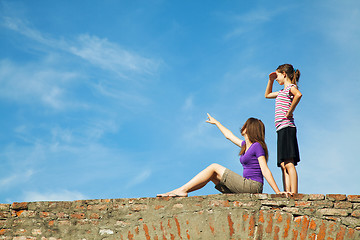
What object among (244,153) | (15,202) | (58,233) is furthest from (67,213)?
(244,153)

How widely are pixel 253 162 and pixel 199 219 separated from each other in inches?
40.6

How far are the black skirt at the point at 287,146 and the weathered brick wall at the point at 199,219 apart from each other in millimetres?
604

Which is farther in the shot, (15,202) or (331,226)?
(15,202)

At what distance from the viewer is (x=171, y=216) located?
5.36m

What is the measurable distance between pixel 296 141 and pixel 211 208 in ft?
4.97

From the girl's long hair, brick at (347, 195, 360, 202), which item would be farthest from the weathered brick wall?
the girl's long hair

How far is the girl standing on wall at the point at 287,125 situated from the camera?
5672 mm

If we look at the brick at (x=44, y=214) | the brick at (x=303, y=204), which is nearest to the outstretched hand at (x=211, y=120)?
the brick at (x=303, y=204)

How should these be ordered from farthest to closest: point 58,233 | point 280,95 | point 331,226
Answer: point 280,95 < point 58,233 < point 331,226

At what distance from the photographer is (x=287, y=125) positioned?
5828 mm

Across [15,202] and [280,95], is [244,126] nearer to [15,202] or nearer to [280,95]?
[280,95]

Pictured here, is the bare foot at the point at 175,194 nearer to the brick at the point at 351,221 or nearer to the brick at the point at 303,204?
the brick at the point at 303,204

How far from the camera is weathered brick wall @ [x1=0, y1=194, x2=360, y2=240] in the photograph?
16.9 feet

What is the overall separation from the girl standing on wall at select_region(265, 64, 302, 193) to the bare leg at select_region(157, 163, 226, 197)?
34.5 inches
